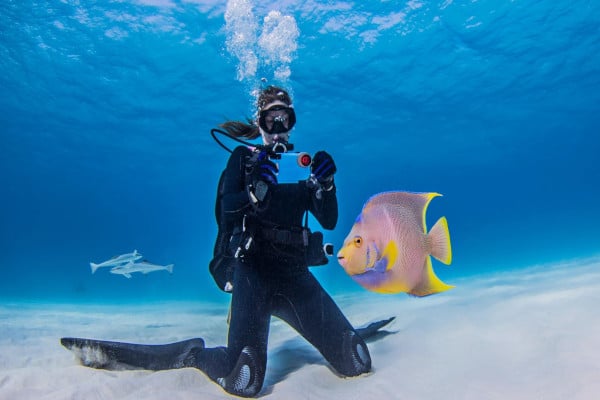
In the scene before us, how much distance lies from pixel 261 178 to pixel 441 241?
1.81m

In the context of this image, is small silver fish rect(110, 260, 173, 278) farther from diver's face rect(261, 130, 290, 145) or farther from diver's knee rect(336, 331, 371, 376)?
diver's knee rect(336, 331, 371, 376)

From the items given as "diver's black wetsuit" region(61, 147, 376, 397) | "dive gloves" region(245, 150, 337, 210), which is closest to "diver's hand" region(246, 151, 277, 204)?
"dive gloves" region(245, 150, 337, 210)

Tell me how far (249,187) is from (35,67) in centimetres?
2110

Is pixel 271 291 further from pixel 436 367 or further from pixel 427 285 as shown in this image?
pixel 427 285

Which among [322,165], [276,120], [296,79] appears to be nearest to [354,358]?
[322,165]

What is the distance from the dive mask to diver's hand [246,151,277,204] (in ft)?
1.94

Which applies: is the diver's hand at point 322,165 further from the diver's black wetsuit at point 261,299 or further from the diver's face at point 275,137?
the diver's face at point 275,137

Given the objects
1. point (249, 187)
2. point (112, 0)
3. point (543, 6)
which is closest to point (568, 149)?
point (543, 6)

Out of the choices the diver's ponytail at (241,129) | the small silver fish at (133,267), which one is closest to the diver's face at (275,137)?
the diver's ponytail at (241,129)

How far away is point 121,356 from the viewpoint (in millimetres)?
3469

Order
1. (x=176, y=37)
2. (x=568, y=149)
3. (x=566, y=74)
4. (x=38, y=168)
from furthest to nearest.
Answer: (x=568, y=149) < (x=38, y=168) < (x=566, y=74) < (x=176, y=37)

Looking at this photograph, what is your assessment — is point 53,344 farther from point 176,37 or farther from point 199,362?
point 176,37

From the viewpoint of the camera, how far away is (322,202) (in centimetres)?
368

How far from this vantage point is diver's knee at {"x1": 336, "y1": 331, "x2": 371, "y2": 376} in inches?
127
